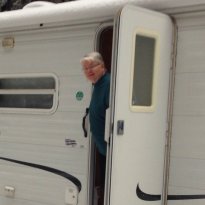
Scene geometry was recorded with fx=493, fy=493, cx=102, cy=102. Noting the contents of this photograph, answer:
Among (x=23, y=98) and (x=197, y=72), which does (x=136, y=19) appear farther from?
(x=23, y=98)

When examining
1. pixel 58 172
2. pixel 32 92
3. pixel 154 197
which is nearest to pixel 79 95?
pixel 32 92

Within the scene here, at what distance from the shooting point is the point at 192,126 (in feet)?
12.7

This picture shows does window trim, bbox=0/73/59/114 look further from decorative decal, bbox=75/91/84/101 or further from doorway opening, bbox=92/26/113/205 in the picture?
doorway opening, bbox=92/26/113/205

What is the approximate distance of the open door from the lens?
3699 millimetres

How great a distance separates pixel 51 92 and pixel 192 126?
1.55 m

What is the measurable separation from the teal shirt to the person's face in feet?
0.12

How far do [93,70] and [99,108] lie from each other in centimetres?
32

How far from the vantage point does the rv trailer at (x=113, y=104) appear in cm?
377

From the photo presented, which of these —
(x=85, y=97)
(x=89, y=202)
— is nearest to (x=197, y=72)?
(x=85, y=97)

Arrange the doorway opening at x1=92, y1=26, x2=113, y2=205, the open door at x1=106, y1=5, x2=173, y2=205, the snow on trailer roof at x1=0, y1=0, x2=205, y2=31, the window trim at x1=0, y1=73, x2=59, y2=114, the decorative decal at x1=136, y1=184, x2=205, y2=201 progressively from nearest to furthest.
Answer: the open door at x1=106, y1=5, x2=173, y2=205
the decorative decal at x1=136, y1=184, x2=205, y2=201
the snow on trailer roof at x1=0, y1=0, x2=205, y2=31
the doorway opening at x1=92, y1=26, x2=113, y2=205
the window trim at x1=0, y1=73, x2=59, y2=114

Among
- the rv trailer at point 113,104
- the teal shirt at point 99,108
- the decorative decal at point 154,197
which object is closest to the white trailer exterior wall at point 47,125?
the rv trailer at point 113,104

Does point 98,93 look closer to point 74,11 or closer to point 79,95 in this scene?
point 79,95

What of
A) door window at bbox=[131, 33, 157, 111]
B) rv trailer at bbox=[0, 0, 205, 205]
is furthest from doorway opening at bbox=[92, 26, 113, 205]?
door window at bbox=[131, 33, 157, 111]

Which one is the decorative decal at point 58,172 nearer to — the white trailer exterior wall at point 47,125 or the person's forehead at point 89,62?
the white trailer exterior wall at point 47,125
